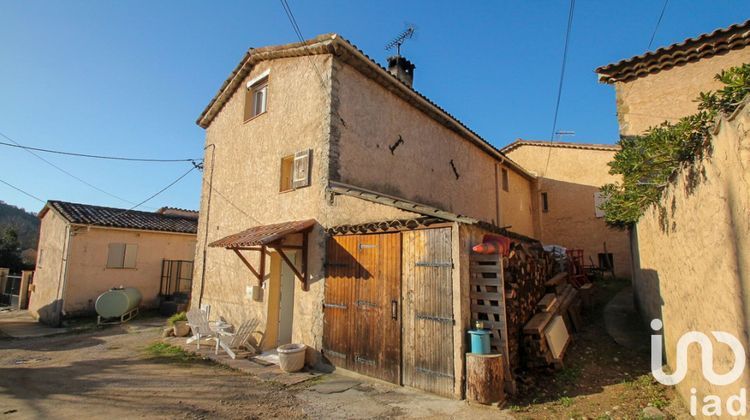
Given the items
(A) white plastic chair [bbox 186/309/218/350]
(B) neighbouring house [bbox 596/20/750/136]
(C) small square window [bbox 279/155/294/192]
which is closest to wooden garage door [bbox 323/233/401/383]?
(C) small square window [bbox 279/155/294/192]

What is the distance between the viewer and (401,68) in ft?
42.2

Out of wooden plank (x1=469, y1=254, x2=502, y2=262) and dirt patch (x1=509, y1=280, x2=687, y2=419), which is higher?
wooden plank (x1=469, y1=254, x2=502, y2=262)

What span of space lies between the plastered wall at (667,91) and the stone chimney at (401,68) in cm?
633

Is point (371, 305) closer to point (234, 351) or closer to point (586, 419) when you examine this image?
point (586, 419)

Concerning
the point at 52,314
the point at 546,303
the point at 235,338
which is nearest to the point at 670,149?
the point at 546,303

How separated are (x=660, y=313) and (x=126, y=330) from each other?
50.2 ft

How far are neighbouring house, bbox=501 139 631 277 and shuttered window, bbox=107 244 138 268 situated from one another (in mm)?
19507

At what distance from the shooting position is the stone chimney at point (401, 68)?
12820 millimetres

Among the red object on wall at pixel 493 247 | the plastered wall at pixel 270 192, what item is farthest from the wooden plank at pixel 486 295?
the plastered wall at pixel 270 192

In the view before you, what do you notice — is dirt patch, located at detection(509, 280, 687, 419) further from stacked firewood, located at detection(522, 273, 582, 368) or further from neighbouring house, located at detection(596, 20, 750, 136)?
neighbouring house, located at detection(596, 20, 750, 136)

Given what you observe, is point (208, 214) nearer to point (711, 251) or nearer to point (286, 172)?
point (286, 172)

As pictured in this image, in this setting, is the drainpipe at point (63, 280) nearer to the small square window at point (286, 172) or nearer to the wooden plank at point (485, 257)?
the small square window at point (286, 172)

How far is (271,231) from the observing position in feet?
27.3

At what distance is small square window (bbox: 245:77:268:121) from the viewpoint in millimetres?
11443
